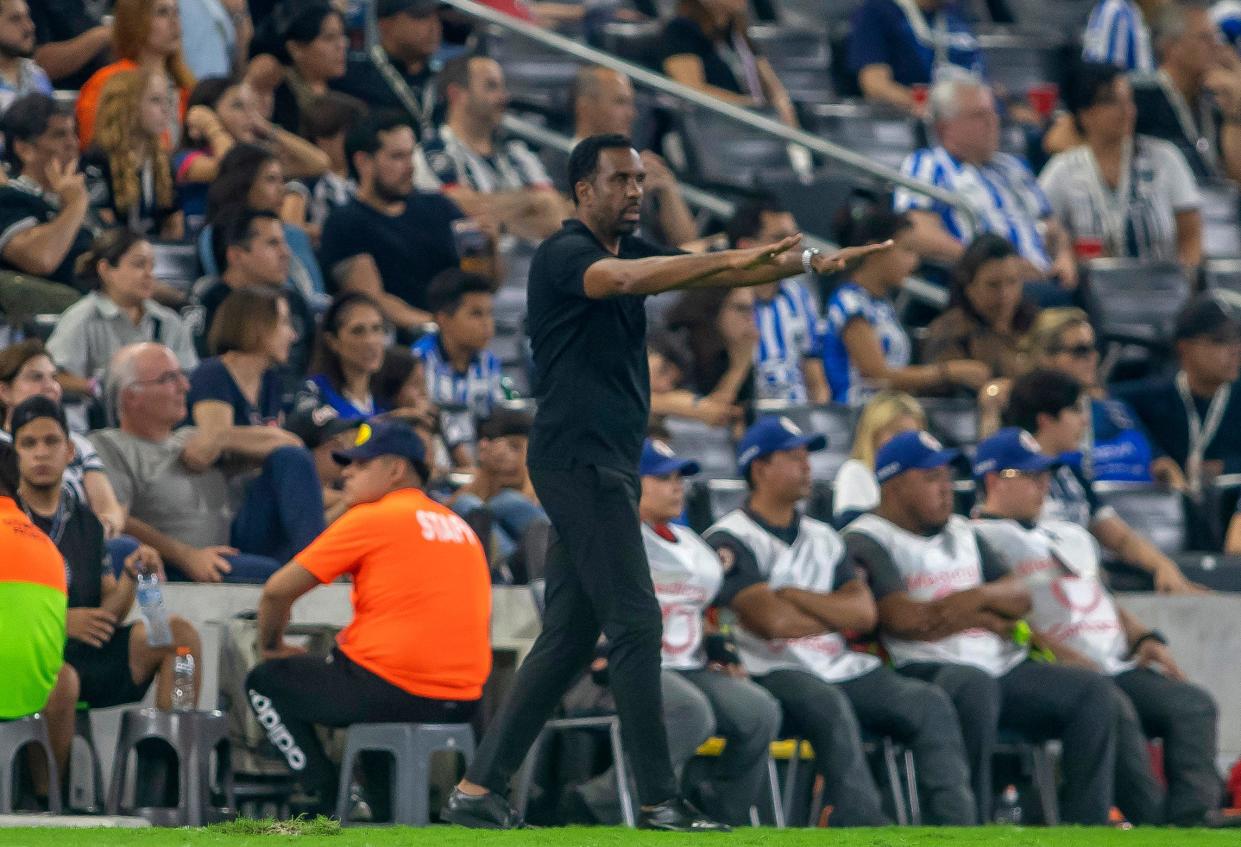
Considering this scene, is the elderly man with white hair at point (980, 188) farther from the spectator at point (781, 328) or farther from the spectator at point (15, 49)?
the spectator at point (15, 49)

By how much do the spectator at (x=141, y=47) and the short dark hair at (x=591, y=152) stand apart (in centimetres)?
476

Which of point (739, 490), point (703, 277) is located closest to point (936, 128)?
point (739, 490)

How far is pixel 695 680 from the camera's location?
8.99 metres

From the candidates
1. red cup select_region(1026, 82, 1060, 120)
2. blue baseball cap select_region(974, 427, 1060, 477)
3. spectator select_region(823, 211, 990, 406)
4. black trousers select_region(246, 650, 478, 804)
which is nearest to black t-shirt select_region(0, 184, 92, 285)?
black trousers select_region(246, 650, 478, 804)

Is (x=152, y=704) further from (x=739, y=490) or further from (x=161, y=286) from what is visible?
(x=739, y=490)

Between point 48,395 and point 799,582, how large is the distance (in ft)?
9.60

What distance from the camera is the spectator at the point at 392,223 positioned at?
38.0ft

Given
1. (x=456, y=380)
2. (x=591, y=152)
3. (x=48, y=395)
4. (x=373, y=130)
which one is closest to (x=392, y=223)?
(x=373, y=130)

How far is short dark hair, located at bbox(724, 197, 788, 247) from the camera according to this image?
12312 millimetres

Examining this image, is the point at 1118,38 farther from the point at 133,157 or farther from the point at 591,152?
the point at 591,152

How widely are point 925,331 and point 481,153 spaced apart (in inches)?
99.9

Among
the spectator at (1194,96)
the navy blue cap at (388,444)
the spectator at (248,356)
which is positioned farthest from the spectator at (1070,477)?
the spectator at (1194,96)

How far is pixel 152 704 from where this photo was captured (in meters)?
8.48

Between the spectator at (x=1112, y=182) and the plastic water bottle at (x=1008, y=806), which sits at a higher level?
the spectator at (x=1112, y=182)
